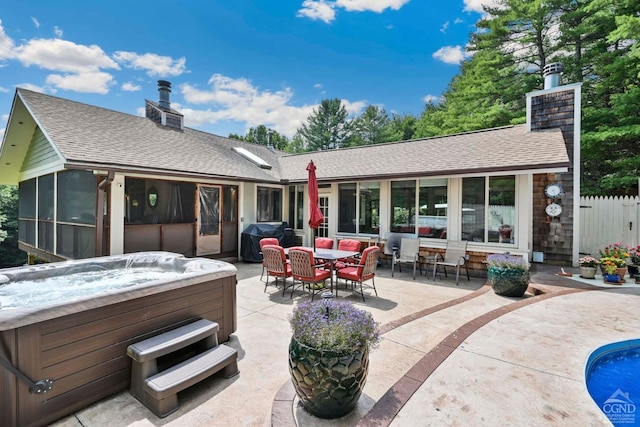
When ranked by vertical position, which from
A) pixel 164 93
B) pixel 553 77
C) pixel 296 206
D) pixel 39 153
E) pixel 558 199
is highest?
pixel 164 93

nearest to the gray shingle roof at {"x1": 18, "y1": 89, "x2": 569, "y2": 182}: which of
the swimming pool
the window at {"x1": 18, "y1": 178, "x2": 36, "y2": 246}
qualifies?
the swimming pool

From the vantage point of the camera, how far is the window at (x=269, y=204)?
10.4m

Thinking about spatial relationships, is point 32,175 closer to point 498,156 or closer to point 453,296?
point 453,296

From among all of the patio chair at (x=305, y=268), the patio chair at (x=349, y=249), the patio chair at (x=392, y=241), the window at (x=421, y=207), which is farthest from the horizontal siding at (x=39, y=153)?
the window at (x=421, y=207)

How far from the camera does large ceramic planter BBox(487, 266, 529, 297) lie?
5391 millimetres

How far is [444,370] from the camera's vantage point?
9.53 ft

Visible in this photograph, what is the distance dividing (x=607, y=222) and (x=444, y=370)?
30.4ft

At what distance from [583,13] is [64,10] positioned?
786 inches

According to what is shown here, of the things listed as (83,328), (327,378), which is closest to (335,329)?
(327,378)

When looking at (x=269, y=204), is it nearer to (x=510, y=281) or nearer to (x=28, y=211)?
(x=510, y=281)

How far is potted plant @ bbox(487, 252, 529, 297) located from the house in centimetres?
177

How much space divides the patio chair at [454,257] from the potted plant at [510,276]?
1.45 meters

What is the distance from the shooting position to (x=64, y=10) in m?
9.57

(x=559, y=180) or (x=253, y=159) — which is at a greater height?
(x=253, y=159)
